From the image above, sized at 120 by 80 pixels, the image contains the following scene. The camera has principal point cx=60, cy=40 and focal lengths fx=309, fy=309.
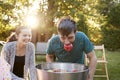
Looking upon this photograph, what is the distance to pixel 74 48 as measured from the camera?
89.0 inches

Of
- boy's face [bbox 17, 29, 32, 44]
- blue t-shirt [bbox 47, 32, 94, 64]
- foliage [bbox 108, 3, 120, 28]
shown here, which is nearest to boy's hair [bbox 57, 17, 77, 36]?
blue t-shirt [bbox 47, 32, 94, 64]

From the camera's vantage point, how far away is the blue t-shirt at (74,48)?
7.39 ft

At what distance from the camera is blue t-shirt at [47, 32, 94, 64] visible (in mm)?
2254

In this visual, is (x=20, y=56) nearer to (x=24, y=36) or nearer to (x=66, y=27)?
(x=24, y=36)

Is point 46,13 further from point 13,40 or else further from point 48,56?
point 48,56

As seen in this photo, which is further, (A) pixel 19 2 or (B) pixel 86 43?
(A) pixel 19 2

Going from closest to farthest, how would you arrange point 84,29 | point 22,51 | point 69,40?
point 69,40, point 22,51, point 84,29

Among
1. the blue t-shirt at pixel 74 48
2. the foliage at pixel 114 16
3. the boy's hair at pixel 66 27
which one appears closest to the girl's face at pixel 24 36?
the blue t-shirt at pixel 74 48

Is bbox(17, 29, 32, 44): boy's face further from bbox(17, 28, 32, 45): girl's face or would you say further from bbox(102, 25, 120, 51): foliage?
bbox(102, 25, 120, 51): foliage

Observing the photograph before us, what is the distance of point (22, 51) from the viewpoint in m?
3.67

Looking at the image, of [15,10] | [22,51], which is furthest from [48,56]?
[15,10]

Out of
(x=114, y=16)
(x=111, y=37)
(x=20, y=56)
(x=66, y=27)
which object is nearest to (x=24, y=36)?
(x=20, y=56)

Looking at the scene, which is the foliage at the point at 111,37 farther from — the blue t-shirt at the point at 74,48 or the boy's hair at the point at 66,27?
the boy's hair at the point at 66,27

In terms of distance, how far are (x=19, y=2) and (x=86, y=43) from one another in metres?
7.93
